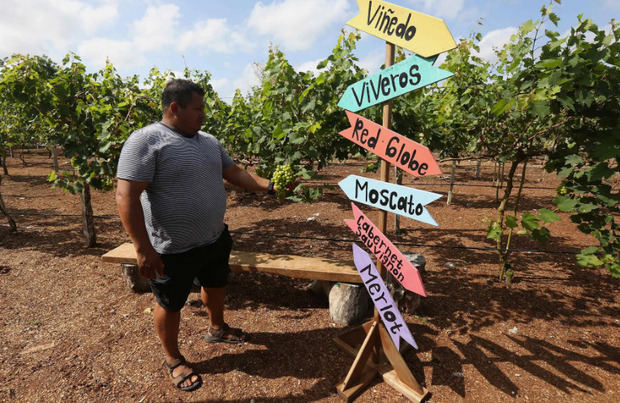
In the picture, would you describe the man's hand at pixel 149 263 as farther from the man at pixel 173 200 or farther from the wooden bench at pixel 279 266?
the wooden bench at pixel 279 266

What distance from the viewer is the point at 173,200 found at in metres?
2.04

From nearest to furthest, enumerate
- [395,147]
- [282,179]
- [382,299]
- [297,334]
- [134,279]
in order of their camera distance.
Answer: [395,147], [382,299], [282,179], [297,334], [134,279]

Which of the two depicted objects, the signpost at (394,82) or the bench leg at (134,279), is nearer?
the signpost at (394,82)

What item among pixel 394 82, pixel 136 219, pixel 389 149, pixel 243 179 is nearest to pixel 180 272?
pixel 136 219

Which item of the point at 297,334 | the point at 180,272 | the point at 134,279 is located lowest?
the point at 297,334

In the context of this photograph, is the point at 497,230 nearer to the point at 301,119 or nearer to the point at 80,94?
the point at 301,119

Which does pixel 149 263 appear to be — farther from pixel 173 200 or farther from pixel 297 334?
pixel 297 334

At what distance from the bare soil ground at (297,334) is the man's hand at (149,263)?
1.07m

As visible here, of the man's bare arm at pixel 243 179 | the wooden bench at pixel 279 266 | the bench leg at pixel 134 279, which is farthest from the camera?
the bench leg at pixel 134 279

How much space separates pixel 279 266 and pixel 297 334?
2.27 ft

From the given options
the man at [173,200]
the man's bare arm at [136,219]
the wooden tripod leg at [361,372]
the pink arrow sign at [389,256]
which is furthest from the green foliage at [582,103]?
the man's bare arm at [136,219]

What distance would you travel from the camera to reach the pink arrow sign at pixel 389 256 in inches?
74.3

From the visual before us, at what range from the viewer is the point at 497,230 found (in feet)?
10.6

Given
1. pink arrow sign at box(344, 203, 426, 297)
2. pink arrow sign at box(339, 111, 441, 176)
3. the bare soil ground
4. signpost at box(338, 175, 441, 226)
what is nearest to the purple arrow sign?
pink arrow sign at box(344, 203, 426, 297)
